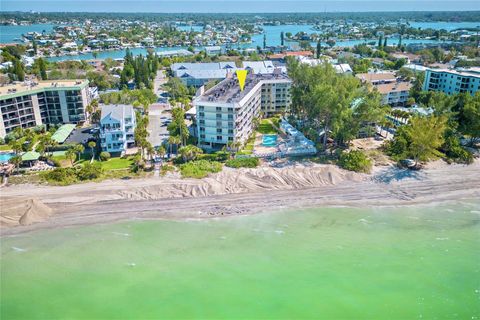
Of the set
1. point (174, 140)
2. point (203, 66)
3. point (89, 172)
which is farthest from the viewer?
point (203, 66)

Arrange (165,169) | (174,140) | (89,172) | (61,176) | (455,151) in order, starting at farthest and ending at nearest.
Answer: (455,151) → (174,140) → (165,169) → (89,172) → (61,176)

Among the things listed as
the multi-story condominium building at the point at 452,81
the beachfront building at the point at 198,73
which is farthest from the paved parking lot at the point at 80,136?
the multi-story condominium building at the point at 452,81

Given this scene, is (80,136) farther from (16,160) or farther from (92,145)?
(16,160)

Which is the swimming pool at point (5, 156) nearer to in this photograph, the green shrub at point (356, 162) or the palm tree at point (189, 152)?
the palm tree at point (189, 152)

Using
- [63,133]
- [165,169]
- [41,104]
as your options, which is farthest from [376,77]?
[41,104]

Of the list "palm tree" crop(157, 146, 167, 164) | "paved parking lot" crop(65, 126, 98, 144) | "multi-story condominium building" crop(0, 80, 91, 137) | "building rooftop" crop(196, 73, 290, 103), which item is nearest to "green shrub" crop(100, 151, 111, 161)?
"palm tree" crop(157, 146, 167, 164)

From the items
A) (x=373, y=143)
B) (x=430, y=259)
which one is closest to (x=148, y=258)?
(x=430, y=259)

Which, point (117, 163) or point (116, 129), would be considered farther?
point (116, 129)

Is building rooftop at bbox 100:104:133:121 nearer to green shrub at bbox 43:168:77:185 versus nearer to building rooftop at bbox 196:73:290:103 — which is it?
green shrub at bbox 43:168:77:185
